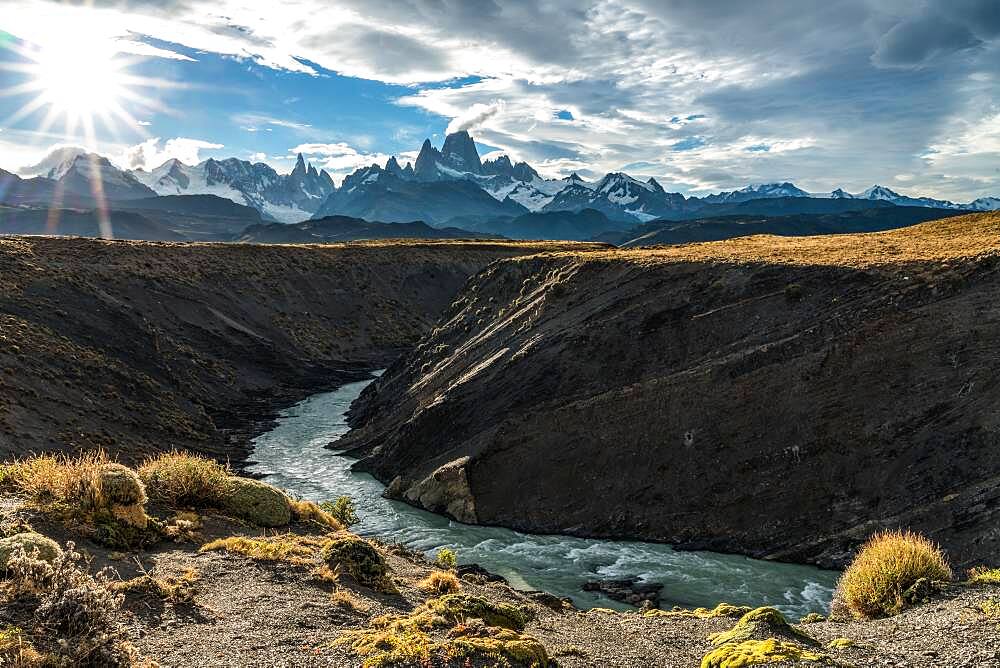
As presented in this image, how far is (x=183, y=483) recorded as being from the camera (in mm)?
20672

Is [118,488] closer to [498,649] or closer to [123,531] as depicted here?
[123,531]

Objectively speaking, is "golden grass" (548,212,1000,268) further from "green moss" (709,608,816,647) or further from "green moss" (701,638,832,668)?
"green moss" (701,638,832,668)

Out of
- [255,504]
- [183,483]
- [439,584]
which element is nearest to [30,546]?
[183,483]

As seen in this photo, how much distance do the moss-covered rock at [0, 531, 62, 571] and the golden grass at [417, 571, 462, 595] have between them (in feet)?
29.3

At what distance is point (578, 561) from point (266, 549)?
15.1m

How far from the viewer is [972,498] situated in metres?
24.1

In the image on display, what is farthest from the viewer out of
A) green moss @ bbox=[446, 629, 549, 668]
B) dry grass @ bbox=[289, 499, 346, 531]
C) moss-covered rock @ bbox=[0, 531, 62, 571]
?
dry grass @ bbox=[289, 499, 346, 531]

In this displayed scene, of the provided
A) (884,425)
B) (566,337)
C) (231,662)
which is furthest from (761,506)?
(231,662)

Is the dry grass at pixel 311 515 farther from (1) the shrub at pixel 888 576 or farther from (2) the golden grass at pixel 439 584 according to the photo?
(1) the shrub at pixel 888 576

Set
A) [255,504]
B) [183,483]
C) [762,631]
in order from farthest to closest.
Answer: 1. [255,504]
2. [183,483]
3. [762,631]

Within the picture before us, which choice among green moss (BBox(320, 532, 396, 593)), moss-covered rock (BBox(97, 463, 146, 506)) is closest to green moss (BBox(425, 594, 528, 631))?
green moss (BBox(320, 532, 396, 593))

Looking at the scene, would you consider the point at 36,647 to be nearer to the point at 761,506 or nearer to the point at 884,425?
the point at 761,506

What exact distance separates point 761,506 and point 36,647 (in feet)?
89.6

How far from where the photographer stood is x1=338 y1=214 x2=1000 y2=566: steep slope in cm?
2677
